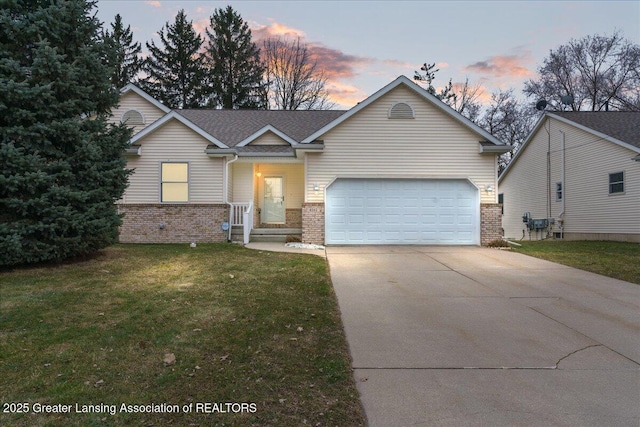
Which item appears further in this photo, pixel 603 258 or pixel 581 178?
pixel 581 178

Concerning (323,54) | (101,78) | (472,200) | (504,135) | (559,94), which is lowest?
(472,200)

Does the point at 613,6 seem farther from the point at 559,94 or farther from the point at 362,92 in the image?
→ the point at 559,94

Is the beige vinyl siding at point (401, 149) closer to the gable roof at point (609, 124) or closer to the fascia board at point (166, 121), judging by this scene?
the fascia board at point (166, 121)

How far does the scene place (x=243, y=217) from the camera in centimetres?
1382

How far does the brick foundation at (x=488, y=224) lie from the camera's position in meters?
13.5

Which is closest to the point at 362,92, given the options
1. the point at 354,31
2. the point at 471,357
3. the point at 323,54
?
the point at 323,54

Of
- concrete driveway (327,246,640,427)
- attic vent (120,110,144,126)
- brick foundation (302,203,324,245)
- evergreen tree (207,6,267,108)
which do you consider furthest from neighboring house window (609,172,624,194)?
evergreen tree (207,6,267,108)

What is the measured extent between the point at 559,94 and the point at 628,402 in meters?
34.0

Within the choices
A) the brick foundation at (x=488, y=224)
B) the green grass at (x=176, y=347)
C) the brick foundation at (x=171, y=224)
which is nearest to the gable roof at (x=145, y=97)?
the brick foundation at (x=171, y=224)

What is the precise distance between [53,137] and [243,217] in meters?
6.62

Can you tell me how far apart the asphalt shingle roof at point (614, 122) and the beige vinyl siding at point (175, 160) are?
15.6 meters

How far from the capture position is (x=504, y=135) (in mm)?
34594

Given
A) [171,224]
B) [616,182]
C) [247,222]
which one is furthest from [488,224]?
[171,224]

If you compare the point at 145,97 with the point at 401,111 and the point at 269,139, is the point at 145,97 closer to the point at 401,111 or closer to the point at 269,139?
the point at 269,139
